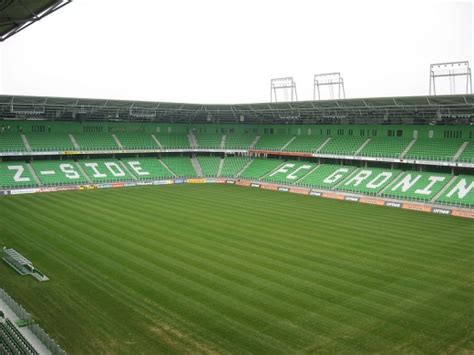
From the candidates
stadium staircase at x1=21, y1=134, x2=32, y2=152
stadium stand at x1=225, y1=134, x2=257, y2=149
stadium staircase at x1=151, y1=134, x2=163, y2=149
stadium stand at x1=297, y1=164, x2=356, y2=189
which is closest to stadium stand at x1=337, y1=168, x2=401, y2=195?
stadium stand at x1=297, y1=164, x2=356, y2=189

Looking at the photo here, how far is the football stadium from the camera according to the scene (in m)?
16.2

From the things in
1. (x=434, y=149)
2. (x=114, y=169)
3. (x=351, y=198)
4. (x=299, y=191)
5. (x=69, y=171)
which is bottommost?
(x=351, y=198)

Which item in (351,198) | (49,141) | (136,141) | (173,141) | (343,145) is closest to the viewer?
(351,198)

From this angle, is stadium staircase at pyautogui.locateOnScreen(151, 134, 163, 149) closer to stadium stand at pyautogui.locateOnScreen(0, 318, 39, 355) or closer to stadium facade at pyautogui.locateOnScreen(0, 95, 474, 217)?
stadium facade at pyautogui.locateOnScreen(0, 95, 474, 217)

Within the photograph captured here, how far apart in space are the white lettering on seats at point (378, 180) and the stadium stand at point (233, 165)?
20.1 metres

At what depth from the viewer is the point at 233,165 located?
64.1 m

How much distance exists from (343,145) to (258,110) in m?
13.5

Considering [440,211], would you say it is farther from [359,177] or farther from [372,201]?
[359,177]

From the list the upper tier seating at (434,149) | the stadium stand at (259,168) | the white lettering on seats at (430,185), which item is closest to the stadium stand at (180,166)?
the stadium stand at (259,168)

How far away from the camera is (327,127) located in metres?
60.8

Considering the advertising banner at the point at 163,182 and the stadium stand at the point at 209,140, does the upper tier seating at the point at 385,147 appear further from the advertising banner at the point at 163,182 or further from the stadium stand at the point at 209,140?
the advertising banner at the point at 163,182

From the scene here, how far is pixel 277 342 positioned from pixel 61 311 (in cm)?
878

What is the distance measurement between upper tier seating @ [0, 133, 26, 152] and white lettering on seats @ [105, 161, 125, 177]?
10.3 metres

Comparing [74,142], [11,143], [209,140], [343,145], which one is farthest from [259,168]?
[11,143]
